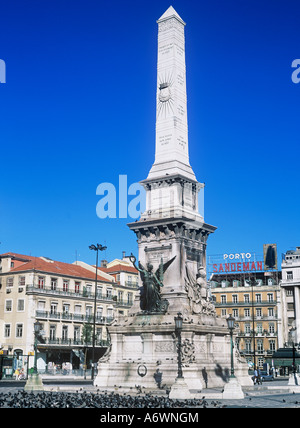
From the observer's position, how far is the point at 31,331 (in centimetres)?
6284

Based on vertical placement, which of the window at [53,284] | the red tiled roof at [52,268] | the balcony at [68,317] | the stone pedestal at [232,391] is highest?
the red tiled roof at [52,268]

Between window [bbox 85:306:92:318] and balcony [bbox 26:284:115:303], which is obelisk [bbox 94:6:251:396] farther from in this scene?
window [bbox 85:306:92:318]

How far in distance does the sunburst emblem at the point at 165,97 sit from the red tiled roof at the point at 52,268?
3455 cm

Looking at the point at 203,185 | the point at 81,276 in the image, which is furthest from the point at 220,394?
the point at 81,276

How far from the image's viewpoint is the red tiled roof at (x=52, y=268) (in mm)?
66500

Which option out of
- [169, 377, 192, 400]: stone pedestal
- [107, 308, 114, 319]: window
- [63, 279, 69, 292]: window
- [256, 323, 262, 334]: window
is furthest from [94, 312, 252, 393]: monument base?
[256, 323, 262, 334]: window

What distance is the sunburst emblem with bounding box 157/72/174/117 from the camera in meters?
35.2

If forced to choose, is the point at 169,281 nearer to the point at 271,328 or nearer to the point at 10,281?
the point at 10,281

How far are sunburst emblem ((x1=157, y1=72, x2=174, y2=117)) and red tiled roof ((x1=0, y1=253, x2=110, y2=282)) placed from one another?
34.6 m

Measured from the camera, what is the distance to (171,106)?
1378 inches

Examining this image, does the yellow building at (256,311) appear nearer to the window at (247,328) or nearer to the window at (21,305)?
the window at (247,328)

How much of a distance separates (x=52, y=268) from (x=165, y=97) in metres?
38.1

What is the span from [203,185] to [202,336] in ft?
30.9

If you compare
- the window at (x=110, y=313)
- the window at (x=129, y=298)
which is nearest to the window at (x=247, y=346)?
the window at (x=129, y=298)
